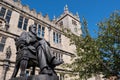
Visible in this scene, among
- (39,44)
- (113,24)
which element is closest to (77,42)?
(113,24)

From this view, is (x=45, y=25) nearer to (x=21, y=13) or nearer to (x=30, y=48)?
(x=21, y=13)

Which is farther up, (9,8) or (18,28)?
(9,8)

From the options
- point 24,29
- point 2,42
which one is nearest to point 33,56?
point 2,42

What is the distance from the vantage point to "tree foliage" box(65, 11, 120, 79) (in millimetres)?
11102

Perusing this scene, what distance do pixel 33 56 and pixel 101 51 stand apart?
946 cm

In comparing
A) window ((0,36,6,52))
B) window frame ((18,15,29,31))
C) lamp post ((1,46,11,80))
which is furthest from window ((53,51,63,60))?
window ((0,36,6,52))

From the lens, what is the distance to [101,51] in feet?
40.8

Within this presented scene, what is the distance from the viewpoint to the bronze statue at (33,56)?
4.11 m

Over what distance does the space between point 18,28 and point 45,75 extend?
553 inches

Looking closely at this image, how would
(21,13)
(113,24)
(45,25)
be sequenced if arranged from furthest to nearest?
(45,25)
(21,13)
(113,24)

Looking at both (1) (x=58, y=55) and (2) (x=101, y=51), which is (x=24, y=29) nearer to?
(1) (x=58, y=55)

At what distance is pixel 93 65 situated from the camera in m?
11.4

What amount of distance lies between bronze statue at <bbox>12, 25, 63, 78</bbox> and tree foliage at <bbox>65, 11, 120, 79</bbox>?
7214 millimetres

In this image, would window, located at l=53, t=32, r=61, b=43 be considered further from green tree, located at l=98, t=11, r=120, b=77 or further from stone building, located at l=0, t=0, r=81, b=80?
green tree, located at l=98, t=11, r=120, b=77
